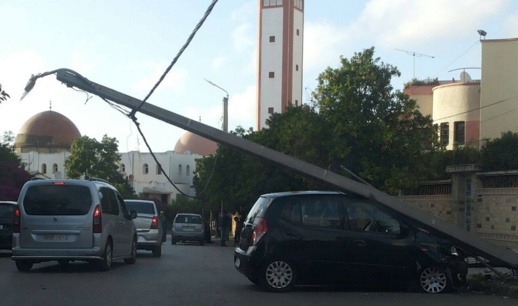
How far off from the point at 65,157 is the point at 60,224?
85990mm

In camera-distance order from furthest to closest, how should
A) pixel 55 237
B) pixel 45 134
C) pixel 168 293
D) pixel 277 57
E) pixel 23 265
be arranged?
1. pixel 45 134
2. pixel 277 57
3. pixel 23 265
4. pixel 55 237
5. pixel 168 293

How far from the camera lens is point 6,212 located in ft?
73.7

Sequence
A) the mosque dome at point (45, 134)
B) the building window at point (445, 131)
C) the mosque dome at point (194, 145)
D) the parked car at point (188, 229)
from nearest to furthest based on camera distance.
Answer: the parked car at point (188, 229)
the building window at point (445, 131)
the mosque dome at point (45, 134)
the mosque dome at point (194, 145)

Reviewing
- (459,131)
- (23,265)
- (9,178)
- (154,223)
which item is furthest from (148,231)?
(459,131)

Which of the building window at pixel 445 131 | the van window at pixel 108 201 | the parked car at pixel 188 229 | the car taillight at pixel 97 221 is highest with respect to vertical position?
the building window at pixel 445 131

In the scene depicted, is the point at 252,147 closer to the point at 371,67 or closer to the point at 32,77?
the point at 32,77

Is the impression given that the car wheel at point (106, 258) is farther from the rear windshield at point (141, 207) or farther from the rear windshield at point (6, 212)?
the rear windshield at point (141, 207)

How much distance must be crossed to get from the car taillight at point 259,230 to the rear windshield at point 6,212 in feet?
37.8

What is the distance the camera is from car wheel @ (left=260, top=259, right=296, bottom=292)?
12641 millimetres

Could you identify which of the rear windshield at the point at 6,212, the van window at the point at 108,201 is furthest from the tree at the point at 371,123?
the van window at the point at 108,201

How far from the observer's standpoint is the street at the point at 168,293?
1138 cm

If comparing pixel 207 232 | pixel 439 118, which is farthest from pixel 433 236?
pixel 439 118

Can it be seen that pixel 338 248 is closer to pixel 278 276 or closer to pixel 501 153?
pixel 278 276

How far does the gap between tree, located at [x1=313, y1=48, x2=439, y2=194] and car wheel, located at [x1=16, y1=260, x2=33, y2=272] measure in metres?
16.2
